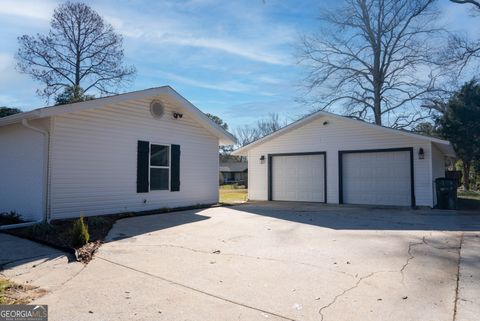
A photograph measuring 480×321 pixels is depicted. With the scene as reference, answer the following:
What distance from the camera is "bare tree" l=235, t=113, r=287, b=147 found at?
2069 inches

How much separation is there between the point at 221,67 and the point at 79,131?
9037mm

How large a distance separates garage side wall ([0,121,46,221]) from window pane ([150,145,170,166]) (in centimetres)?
340

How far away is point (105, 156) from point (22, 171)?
2.08 meters

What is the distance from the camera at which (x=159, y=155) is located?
12.0 metres

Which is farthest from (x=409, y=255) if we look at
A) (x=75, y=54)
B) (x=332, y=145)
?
(x=75, y=54)

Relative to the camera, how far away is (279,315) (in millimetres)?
3541

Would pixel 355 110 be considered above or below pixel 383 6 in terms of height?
below

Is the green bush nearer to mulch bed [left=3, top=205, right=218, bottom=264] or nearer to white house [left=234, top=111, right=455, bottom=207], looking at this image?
mulch bed [left=3, top=205, right=218, bottom=264]

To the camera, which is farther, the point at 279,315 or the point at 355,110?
the point at 355,110

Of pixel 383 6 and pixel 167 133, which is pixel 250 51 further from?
pixel 383 6

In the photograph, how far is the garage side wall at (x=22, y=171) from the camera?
8.98 m

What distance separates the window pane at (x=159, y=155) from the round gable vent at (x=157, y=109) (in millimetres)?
1014

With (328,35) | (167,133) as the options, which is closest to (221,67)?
(167,133)

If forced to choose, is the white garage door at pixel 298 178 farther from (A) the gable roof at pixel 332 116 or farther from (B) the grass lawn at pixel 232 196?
(B) the grass lawn at pixel 232 196
